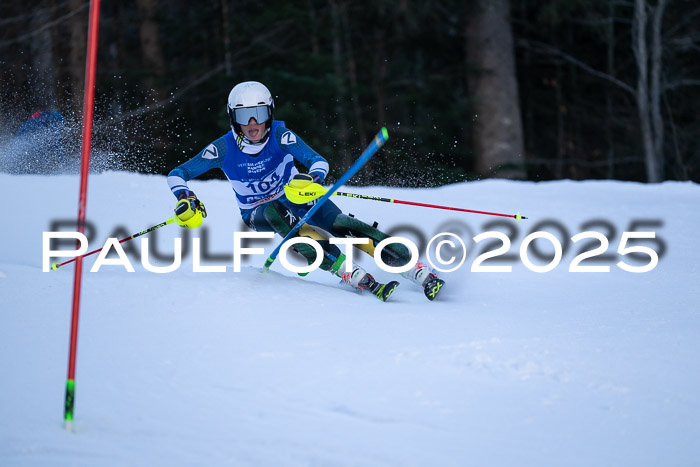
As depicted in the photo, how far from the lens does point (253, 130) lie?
4.46 meters

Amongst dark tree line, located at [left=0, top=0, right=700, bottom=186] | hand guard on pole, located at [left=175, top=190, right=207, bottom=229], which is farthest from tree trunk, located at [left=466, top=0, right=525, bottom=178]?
hand guard on pole, located at [left=175, top=190, right=207, bottom=229]

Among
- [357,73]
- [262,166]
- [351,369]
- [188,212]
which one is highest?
[357,73]

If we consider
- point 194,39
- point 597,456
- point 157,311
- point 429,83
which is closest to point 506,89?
point 429,83

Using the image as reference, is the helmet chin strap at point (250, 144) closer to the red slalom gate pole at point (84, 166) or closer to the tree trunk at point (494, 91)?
the red slalom gate pole at point (84, 166)

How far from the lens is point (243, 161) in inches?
180

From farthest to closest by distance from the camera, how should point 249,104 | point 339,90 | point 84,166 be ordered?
1. point 339,90
2. point 249,104
3. point 84,166

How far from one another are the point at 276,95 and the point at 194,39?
3.03 metres

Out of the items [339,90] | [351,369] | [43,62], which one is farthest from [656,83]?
[351,369]

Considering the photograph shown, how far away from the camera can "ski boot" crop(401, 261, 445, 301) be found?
14.6ft

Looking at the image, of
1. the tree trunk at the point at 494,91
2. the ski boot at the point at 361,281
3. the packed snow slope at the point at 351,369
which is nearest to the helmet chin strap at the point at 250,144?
the packed snow slope at the point at 351,369

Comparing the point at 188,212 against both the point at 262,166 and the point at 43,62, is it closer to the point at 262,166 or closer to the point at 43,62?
the point at 262,166

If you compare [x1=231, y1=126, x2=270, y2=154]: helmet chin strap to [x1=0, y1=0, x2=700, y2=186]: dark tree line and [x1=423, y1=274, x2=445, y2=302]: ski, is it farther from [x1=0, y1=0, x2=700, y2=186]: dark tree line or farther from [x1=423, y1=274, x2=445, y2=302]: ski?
[x1=0, y1=0, x2=700, y2=186]: dark tree line

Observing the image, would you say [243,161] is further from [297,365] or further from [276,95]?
[276,95]

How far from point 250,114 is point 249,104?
0.06 metres
